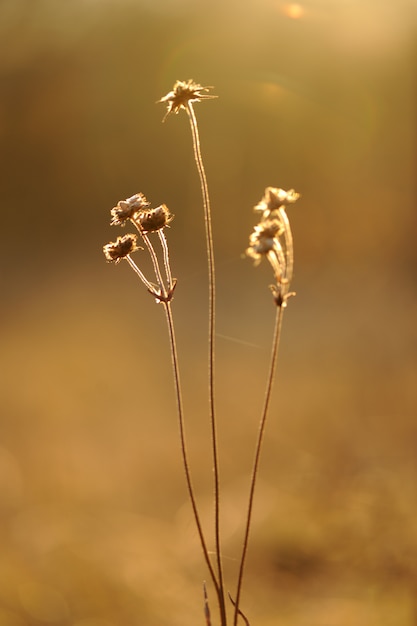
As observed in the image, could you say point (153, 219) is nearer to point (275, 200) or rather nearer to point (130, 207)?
point (130, 207)

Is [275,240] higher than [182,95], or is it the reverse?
[182,95]

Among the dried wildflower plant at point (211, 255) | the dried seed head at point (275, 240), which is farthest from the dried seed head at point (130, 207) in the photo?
the dried seed head at point (275, 240)

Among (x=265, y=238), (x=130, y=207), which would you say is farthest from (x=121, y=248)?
(x=265, y=238)

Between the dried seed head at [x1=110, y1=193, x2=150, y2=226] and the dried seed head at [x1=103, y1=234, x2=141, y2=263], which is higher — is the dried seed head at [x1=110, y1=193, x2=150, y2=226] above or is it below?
above

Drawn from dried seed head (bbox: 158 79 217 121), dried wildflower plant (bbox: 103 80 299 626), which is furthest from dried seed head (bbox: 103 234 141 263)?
dried seed head (bbox: 158 79 217 121)

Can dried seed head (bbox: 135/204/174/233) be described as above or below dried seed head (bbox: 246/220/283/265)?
above

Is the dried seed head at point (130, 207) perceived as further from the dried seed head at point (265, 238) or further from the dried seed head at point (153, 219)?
the dried seed head at point (265, 238)

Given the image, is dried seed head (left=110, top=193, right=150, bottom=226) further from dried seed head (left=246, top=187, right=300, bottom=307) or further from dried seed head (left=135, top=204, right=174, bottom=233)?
dried seed head (left=246, top=187, right=300, bottom=307)

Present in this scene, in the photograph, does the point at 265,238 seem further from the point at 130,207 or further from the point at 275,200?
the point at 130,207

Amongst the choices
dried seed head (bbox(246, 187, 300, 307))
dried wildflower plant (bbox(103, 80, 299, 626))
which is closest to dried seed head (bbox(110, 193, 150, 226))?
dried wildflower plant (bbox(103, 80, 299, 626))

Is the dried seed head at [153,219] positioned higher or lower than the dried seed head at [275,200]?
lower

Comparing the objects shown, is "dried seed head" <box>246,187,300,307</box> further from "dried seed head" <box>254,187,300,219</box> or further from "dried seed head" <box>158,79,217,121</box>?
"dried seed head" <box>158,79,217,121</box>
